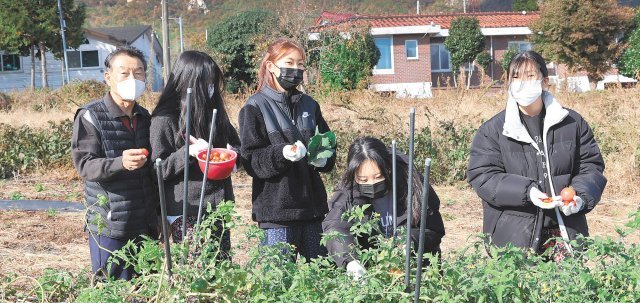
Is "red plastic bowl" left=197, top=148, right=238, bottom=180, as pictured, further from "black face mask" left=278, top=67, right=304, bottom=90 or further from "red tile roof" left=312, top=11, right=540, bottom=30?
"red tile roof" left=312, top=11, right=540, bottom=30

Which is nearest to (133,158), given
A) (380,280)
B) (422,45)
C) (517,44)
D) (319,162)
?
(319,162)

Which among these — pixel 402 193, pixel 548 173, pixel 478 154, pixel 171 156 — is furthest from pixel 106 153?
pixel 548 173

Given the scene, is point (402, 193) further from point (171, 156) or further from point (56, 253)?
point (56, 253)

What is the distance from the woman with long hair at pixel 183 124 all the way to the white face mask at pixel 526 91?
1.17 m

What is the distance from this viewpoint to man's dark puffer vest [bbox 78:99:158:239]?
10.8ft

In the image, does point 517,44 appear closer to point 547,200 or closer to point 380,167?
point 380,167

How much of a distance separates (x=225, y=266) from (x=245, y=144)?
131 centimetres

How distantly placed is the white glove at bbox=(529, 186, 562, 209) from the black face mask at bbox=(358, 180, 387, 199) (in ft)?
1.87

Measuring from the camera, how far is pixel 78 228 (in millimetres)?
6855

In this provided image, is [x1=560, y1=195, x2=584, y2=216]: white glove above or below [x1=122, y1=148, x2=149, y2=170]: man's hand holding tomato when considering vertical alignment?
below

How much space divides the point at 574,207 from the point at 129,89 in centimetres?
177

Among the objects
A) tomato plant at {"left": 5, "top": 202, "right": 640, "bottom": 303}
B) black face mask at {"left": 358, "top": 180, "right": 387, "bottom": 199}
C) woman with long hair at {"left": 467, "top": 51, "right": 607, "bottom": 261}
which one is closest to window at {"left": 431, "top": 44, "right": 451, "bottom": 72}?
woman with long hair at {"left": 467, "top": 51, "right": 607, "bottom": 261}

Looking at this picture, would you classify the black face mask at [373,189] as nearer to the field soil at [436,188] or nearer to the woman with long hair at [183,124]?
the woman with long hair at [183,124]

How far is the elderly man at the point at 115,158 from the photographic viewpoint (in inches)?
129
